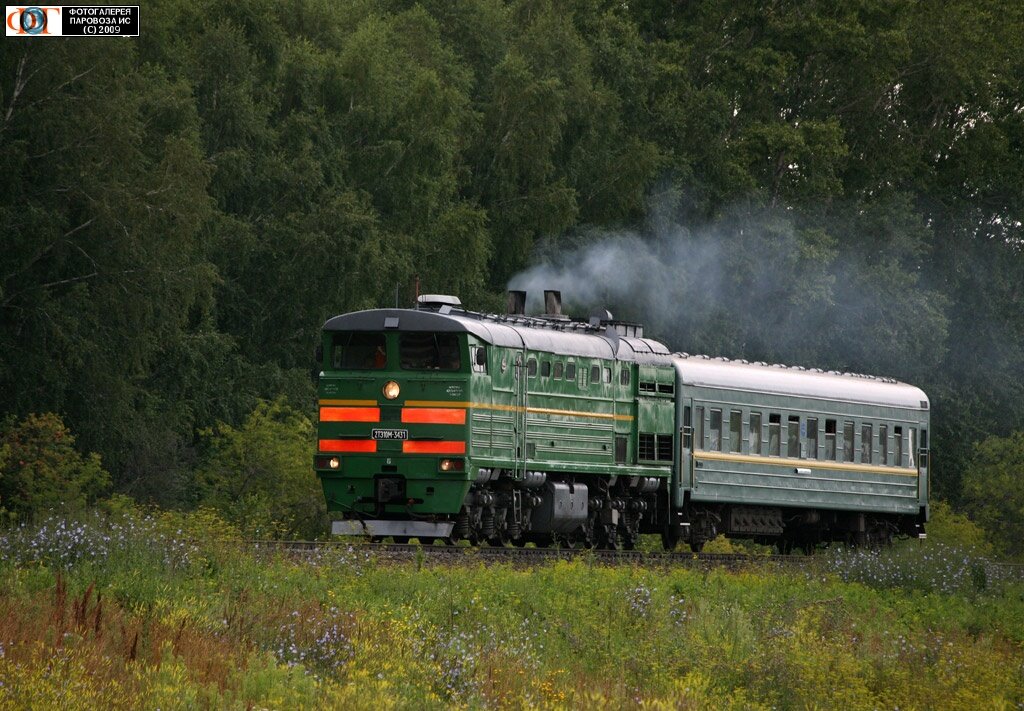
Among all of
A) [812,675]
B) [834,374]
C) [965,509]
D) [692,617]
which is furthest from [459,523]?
[965,509]

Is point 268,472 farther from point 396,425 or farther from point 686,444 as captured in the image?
point 396,425

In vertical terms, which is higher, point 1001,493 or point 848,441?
point 848,441

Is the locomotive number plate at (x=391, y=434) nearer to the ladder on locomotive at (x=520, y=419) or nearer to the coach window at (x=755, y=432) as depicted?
the ladder on locomotive at (x=520, y=419)

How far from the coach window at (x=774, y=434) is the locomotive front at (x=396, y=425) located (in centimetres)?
920

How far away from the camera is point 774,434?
114 feet

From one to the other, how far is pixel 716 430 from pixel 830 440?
3356 mm

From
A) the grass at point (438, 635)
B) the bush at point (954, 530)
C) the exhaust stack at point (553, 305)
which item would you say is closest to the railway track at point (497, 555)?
the grass at point (438, 635)

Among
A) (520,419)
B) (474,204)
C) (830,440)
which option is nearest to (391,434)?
(520,419)

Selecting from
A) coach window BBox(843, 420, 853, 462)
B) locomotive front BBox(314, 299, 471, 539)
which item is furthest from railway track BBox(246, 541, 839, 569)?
coach window BBox(843, 420, 853, 462)

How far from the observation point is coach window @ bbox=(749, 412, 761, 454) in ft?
112

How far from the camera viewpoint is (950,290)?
66375 mm

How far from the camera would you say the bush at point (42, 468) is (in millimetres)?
32062

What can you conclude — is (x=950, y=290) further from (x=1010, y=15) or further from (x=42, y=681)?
(x=42, y=681)

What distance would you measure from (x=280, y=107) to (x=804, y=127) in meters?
18.6
